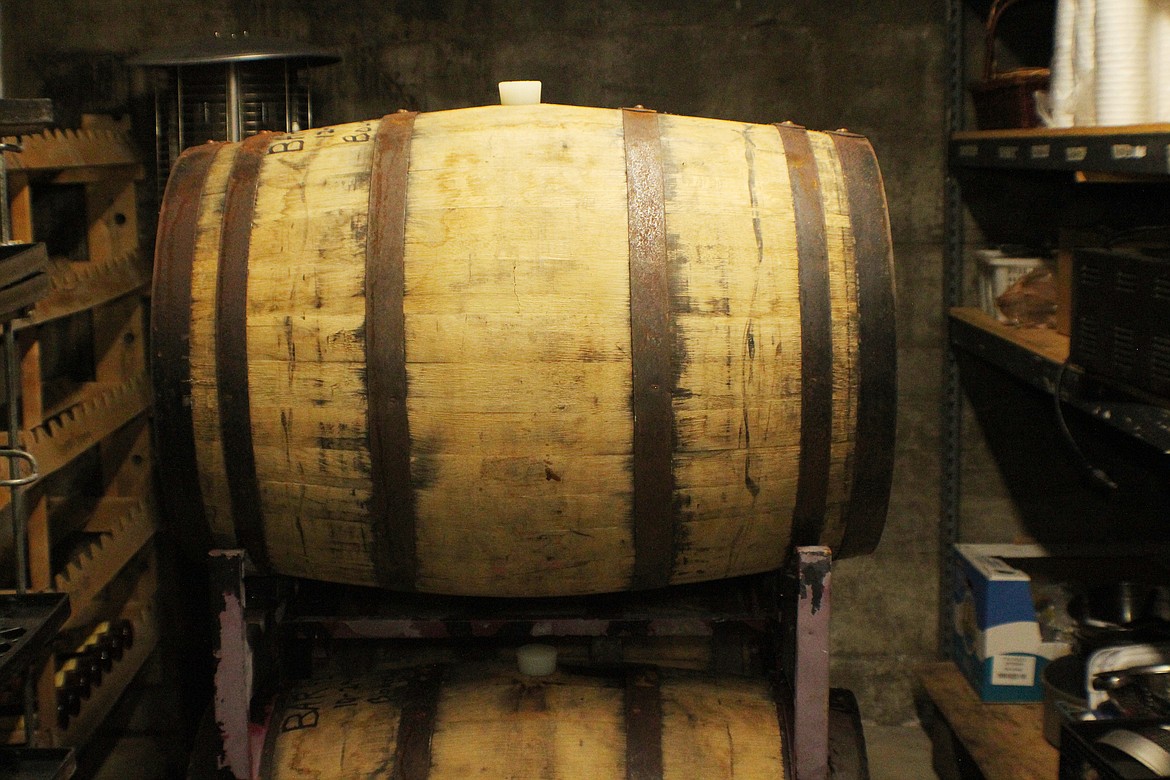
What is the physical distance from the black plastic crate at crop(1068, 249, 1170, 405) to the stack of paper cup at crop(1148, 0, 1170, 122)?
11.5 inches

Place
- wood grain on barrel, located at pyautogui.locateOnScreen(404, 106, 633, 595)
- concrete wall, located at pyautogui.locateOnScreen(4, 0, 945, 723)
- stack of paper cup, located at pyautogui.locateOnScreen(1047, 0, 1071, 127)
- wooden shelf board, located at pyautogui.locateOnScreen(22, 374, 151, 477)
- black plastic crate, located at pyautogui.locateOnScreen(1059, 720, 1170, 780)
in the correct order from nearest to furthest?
wood grain on barrel, located at pyautogui.locateOnScreen(404, 106, 633, 595) < black plastic crate, located at pyautogui.locateOnScreen(1059, 720, 1170, 780) < wooden shelf board, located at pyautogui.locateOnScreen(22, 374, 151, 477) < stack of paper cup, located at pyautogui.locateOnScreen(1047, 0, 1071, 127) < concrete wall, located at pyautogui.locateOnScreen(4, 0, 945, 723)

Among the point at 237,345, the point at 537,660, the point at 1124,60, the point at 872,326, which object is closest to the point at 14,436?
the point at 237,345

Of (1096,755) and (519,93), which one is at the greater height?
(519,93)

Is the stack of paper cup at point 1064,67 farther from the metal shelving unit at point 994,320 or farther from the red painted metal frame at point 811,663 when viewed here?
the red painted metal frame at point 811,663

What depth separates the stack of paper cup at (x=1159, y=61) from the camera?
2246mm

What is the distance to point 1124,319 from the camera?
7.18 ft

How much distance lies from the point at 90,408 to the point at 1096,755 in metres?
2.37

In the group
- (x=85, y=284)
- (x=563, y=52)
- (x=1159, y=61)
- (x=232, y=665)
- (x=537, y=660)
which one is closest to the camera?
(x=232, y=665)

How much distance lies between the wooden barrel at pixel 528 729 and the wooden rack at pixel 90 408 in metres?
0.72

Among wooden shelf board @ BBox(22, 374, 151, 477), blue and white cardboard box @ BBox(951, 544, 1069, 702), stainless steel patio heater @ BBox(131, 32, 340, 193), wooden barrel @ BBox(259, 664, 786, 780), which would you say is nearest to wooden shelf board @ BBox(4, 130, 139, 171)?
stainless steel patio heater @ BBox(131, 32, 340, 193)

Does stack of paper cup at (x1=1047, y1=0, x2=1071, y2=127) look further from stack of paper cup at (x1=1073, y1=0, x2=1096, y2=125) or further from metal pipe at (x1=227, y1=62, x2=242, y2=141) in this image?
metal pipe at (x1=227, y1=62, x2=242, y2=141)

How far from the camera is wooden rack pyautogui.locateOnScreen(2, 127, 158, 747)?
100 inches

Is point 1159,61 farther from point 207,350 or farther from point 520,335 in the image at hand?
→ point 207,350

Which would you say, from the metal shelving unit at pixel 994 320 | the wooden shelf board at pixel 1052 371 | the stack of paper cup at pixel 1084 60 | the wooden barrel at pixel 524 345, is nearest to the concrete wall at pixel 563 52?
the metal shelving unit at pixel 994 320
